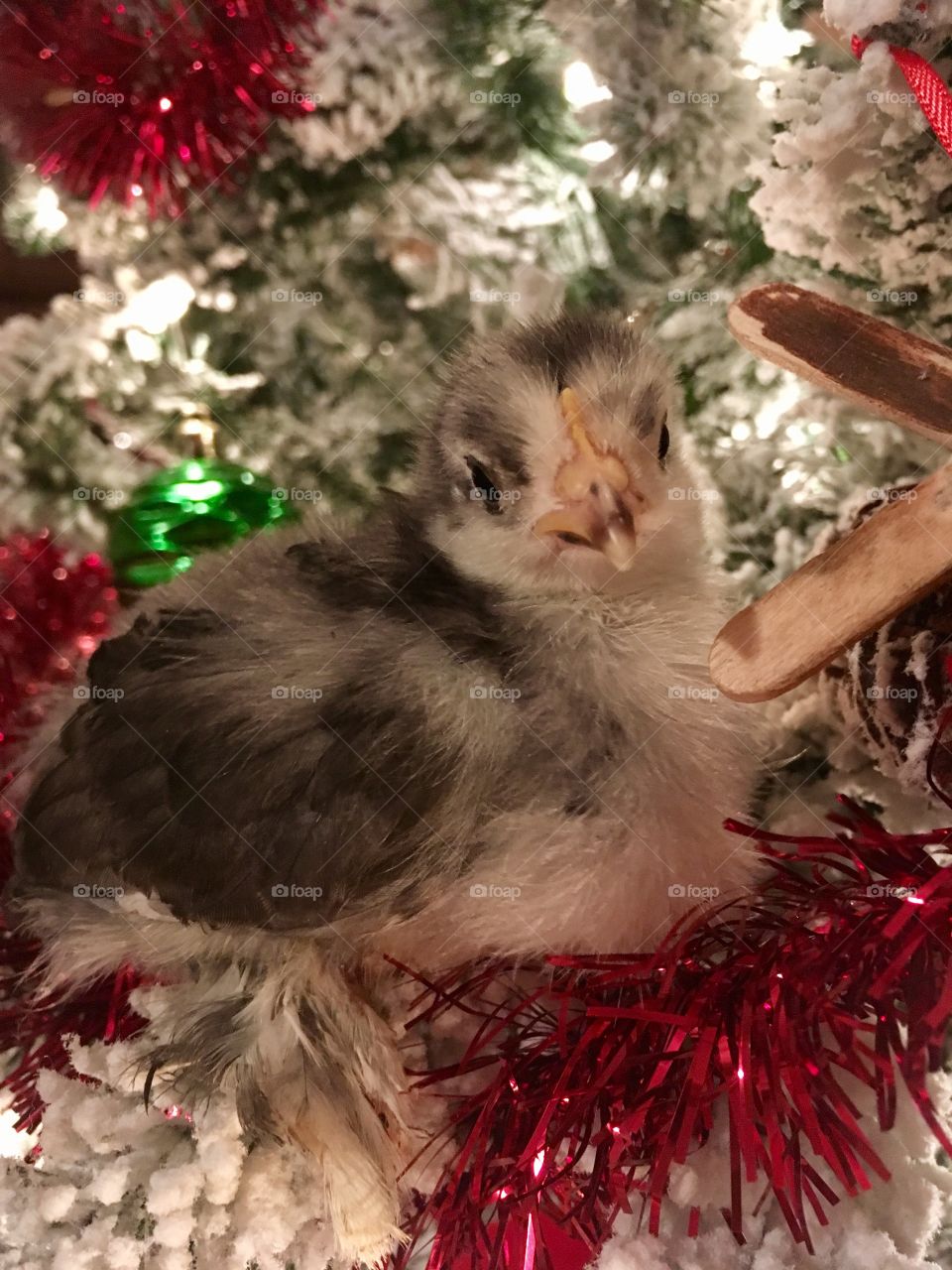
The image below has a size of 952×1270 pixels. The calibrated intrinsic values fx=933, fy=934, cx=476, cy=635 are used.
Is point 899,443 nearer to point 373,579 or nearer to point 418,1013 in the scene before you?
point 373,579

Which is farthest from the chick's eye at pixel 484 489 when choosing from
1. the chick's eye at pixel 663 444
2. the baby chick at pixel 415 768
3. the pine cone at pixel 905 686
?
the pine cone at pixel 905 686

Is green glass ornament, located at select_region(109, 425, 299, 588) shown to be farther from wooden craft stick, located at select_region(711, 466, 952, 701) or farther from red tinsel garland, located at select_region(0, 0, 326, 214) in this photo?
wooden craft stick, located at select_region(711, 466, 952, 701)

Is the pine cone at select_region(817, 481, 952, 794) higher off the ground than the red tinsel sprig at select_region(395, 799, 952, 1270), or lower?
higher

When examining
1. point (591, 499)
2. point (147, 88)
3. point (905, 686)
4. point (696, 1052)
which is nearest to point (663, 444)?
point (591, 499)

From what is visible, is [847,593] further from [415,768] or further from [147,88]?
[147,88]

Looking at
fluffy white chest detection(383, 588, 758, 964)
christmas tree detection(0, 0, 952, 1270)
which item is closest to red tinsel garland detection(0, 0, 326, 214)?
christmas tree detection(0, 0, 952, 1270)

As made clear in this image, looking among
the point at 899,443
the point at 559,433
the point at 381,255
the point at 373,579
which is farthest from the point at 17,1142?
the point at 899,443
